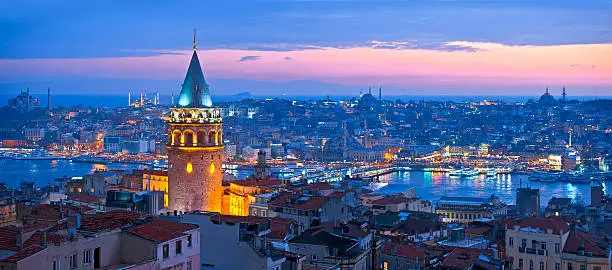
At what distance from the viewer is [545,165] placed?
78312 millimetres

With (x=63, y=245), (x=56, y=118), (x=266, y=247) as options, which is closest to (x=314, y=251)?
(x=266, y=247)

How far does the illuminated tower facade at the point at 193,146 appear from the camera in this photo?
15344 millimetres

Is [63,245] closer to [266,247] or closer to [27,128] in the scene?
[266,247]

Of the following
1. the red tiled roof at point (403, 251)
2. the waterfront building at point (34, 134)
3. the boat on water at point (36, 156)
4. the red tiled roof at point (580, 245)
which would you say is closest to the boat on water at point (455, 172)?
the boat on water at point (36, 156)

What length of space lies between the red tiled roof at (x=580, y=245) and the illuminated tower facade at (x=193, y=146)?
622 cm

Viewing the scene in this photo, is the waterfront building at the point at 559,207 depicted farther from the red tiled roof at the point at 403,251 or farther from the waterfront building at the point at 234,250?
the waterfront building at the point at 234,250

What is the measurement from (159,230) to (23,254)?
126cm

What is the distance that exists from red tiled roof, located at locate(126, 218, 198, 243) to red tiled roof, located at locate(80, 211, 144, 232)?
125 mm

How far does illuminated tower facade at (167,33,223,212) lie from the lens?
1534 centimetres

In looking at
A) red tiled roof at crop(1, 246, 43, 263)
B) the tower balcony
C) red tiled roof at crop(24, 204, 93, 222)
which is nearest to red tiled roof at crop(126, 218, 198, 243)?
red tiled roof at crop(1, 246, 43, 263)

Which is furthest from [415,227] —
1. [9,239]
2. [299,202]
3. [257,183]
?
Answer: [9,239]

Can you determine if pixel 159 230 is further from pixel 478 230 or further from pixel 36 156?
pixel 36 156

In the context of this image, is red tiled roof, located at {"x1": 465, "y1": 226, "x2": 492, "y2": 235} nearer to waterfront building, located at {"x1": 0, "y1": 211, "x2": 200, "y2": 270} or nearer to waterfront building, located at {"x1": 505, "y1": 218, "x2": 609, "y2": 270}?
waterfront building, located at {"x1": 505, "y1": 218, "x2": 609, "y2": 270}

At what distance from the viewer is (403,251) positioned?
12.6m
